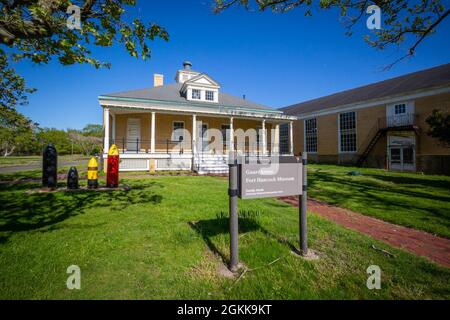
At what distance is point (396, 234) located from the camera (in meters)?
4.92

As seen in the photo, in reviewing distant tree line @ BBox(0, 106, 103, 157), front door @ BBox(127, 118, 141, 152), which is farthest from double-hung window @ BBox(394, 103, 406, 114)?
distant tree line @ BBox(0, 106, 103, 157)

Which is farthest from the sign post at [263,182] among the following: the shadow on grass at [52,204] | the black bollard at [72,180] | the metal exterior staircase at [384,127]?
the metal exterior staircase at [384,127]

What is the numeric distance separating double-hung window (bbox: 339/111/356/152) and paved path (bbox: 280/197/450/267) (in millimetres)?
21743

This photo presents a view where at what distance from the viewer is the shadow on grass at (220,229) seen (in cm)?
409

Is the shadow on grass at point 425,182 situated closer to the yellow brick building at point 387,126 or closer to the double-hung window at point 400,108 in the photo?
the yellow brick building at point 387,126

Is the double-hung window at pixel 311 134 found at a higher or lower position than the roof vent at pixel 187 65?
lower

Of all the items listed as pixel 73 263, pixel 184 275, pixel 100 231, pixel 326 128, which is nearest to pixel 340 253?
pixel 184 275

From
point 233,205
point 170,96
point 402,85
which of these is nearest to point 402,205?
point 233,205

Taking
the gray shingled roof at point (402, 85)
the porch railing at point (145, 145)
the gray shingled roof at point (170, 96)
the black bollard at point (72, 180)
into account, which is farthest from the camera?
the gray shingled roof at point (402, 85)

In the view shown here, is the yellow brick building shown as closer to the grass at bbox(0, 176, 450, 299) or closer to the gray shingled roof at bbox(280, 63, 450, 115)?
the gray shingled roof at bbox(280, 63, 450, 115)

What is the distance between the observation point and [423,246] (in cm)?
431

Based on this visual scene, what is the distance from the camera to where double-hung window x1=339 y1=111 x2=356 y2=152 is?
25.5m

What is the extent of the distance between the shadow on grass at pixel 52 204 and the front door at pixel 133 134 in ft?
31.2

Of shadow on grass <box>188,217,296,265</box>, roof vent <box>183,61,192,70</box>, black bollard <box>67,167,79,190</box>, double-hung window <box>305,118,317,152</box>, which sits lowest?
shadow on grass <box>188,217,296,265</box>
